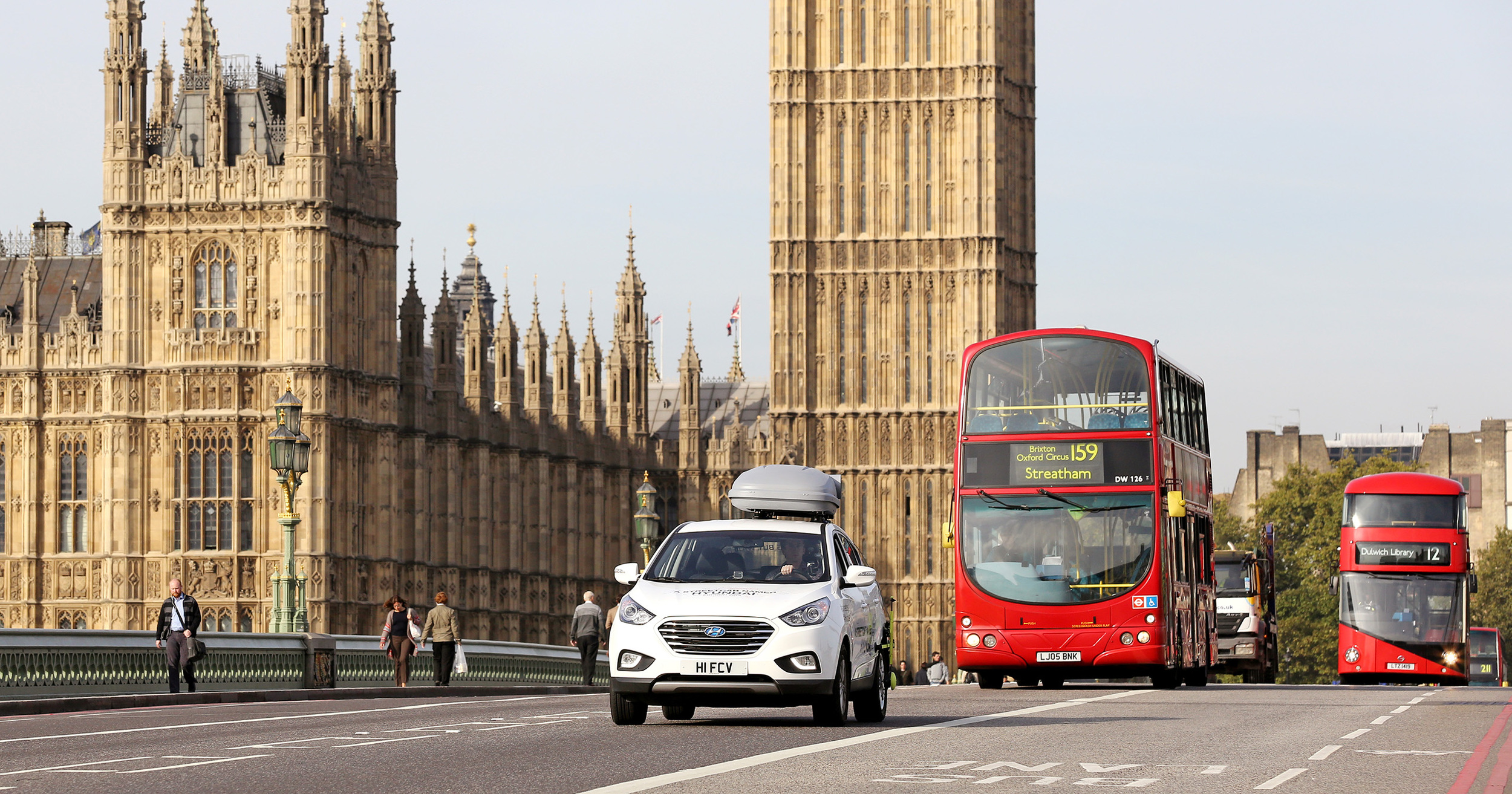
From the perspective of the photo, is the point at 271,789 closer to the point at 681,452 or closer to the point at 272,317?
the point at 272,317

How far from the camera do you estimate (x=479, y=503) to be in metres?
61.8

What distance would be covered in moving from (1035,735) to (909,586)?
2282 inches

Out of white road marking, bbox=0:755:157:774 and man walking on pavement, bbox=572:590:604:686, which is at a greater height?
white road marking, bbox=0:755:157:774

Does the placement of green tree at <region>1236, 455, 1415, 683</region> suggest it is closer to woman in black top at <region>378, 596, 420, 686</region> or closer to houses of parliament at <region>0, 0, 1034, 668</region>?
houses of parliament at <region>0, 0, 1034, 668</region>

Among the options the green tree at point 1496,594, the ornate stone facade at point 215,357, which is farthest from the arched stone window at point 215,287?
the green tree at point 1496,594

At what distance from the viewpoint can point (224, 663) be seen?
30641 millimetres

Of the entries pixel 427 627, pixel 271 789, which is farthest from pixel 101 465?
pixel 271 789

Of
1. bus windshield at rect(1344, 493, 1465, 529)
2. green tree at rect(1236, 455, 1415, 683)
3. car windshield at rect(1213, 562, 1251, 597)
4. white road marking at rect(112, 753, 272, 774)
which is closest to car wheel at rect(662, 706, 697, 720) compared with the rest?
white road marking at rect(112, 753, 272, 774)

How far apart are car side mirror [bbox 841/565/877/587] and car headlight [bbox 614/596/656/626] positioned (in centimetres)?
159

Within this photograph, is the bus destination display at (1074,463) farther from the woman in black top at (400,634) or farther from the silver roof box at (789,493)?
the woman in black top at (400,634)

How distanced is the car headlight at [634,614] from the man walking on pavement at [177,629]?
34.9ft

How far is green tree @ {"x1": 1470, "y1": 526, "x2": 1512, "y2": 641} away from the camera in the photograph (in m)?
104

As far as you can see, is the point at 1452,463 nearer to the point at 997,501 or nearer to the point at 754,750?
the point at 997,501

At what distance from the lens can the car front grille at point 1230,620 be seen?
5262cm
